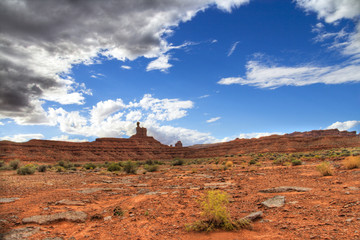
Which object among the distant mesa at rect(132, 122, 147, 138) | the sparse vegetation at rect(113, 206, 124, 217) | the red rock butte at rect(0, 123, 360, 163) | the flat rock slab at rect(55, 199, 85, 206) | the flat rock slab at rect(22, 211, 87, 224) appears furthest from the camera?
the distant mesa at rect(132, 122, 147, 138)

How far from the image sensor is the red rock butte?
201 ft

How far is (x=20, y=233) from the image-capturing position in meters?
5.40

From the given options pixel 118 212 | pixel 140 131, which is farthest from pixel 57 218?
pixel 140 131

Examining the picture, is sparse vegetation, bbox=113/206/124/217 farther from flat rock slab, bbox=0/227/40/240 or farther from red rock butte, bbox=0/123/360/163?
red rock butte, bbox=0/123/360/163

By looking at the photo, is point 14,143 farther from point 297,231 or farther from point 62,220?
point 297,231

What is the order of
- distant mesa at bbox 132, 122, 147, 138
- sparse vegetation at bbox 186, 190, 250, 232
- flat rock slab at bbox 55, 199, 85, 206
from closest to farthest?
1. sparse vegetation at bbox 186, 190, 250, 232
2. flat rock slab at bbox 55, 199, 85, 206
3. distant mesa at bbox 132, 122, 147, 138

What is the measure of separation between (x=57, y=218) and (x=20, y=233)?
3.71ft

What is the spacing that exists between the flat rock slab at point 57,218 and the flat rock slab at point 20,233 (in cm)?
52

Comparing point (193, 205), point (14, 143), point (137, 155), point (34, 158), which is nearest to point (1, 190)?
point (193, 205)

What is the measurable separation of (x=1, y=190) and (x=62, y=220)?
269 inches

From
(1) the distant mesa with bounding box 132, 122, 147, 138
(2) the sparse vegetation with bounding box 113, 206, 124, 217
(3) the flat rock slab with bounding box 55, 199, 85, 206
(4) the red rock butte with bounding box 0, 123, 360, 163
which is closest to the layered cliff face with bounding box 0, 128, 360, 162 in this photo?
(4) the red rock butte with bounding box 0, 123, 360, 163

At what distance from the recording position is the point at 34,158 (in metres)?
59.0

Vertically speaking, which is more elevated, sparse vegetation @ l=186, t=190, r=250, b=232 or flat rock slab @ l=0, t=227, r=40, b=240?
sparse vegetation @ l=186, t=190, r=250, b=232

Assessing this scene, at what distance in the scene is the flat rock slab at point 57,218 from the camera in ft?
20.5
